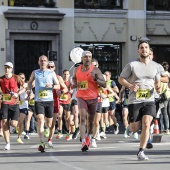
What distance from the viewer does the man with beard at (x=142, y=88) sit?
577 inches

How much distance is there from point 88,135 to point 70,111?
766 cm

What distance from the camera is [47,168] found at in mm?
13352

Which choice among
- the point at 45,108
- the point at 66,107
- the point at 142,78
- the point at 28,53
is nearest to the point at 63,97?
the point at 66,107

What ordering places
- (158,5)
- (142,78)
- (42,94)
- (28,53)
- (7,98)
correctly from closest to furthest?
(142,78), (42,94), (7,98), (28,53), (158,5)

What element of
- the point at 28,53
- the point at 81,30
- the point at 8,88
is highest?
the point at 81,30

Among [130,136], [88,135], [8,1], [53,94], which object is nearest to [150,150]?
[88,135]

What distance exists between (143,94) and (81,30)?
2202cm

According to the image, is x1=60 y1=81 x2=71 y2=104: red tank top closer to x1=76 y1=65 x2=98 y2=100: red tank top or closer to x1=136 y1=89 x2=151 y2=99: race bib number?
x1=76 y1=65 x2=98 y2=100: red tank top

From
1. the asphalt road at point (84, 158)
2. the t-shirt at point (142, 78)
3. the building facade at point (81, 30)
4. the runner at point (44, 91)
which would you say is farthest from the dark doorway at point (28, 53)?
the t-shirt at point (142, 78)

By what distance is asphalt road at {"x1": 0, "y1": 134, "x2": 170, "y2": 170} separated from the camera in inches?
533

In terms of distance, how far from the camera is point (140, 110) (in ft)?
48.6

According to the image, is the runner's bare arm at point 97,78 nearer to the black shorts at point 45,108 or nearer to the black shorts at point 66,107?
the black shorts at point 45,108

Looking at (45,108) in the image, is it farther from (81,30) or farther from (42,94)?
(81,30)

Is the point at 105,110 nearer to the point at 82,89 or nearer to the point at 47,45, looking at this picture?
the point at 82,89
